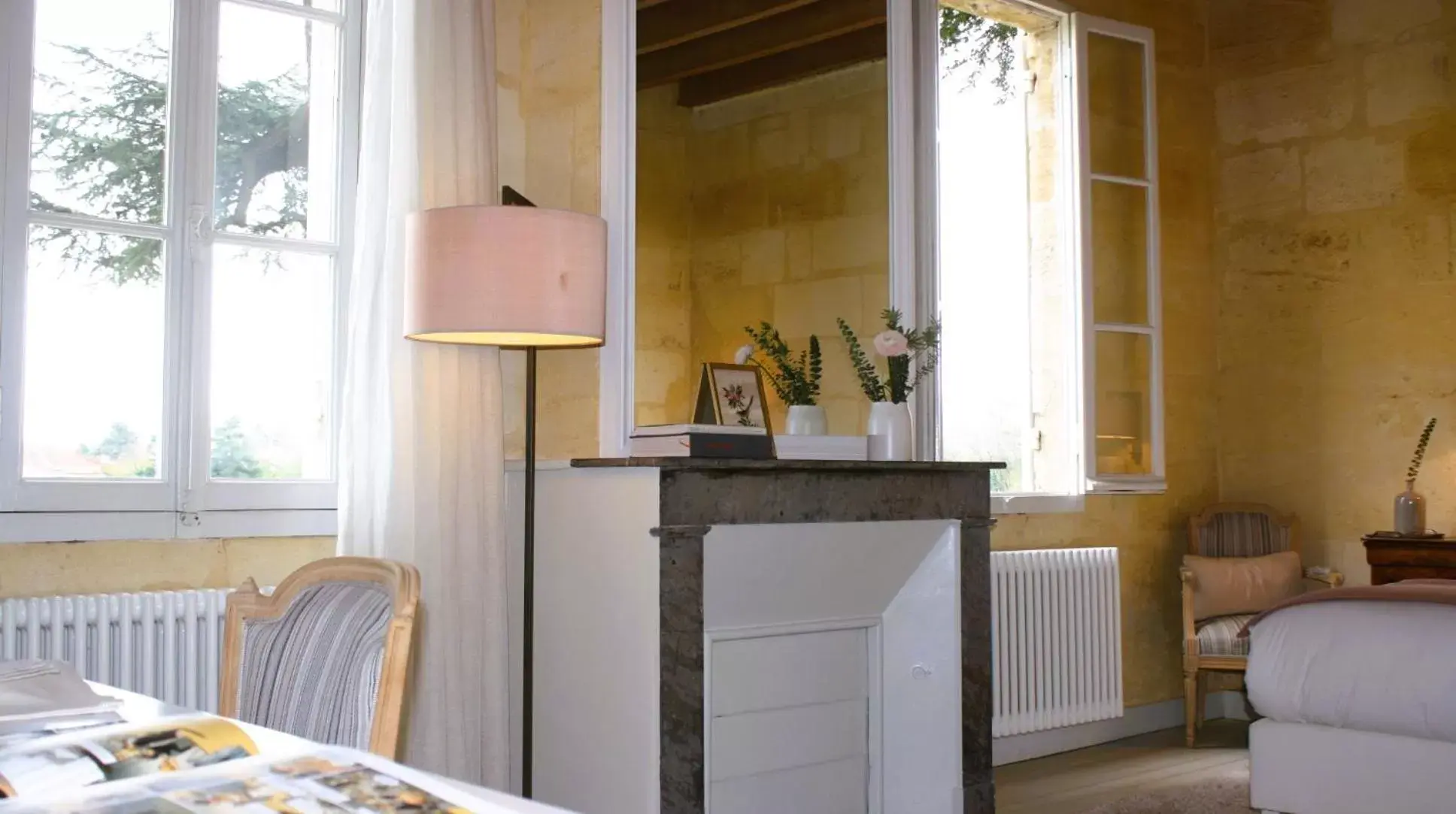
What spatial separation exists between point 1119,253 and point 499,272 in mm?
3140

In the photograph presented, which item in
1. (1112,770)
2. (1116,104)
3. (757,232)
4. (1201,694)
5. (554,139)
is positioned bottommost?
(1112,770)

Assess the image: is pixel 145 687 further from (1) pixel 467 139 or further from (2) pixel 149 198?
(1) pixel 467 139

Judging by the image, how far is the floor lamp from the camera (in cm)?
264

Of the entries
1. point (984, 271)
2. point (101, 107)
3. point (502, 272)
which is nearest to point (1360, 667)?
point (984, 271)

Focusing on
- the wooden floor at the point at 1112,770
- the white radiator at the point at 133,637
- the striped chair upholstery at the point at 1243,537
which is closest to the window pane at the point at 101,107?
the white radiator at the point at 133,637

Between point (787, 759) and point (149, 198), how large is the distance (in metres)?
2.04

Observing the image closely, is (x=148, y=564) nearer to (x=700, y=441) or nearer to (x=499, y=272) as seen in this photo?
(x=499, y=272)

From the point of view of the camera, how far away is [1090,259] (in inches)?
196

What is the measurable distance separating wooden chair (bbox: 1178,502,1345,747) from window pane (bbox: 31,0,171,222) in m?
3.73

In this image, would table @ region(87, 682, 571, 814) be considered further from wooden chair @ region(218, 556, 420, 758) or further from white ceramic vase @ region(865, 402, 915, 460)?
white ceramic vase @ region(865, 402, 915, 460)

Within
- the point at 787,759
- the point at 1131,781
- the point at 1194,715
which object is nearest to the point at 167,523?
the point at 787,759

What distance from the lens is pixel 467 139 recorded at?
10.4 ft

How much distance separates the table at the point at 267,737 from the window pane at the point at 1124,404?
3857 millimetres

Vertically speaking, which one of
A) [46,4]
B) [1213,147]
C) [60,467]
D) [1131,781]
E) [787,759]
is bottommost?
[1131,781]
